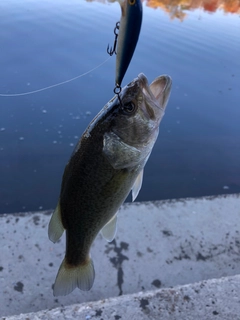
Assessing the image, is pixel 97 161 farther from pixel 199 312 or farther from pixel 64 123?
pixel 64 123

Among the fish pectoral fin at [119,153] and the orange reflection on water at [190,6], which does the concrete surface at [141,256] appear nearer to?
the fish pectoral fin at [119,153]

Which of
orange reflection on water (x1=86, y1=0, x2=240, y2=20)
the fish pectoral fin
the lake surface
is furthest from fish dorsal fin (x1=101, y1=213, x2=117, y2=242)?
orange reflection on water (x1=86, y1=0, x2=240, y2=20)

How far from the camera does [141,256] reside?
2.91 metres

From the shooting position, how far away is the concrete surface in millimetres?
2526

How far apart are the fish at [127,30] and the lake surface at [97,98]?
10.7 feet

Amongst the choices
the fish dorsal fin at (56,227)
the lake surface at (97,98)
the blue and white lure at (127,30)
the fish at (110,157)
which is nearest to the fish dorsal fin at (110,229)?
the fish at (110,157)

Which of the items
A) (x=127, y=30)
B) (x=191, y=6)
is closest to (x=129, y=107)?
(x=127, y=30)

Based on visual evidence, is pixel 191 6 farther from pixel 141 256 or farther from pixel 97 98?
pixel 141 256

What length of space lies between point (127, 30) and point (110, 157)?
54 centimetres

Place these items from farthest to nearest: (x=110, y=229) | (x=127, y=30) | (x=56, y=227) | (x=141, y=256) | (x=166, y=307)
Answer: (x=141, y=256) < (x=166, y=307) < (x=110, y=229) < (x=56, y=227) < (x=127, y=30)

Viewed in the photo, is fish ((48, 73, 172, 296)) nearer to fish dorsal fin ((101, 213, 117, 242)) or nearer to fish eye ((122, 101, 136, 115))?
fish eye ((122, 101, 136, 115))

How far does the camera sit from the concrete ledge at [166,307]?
2.19 m

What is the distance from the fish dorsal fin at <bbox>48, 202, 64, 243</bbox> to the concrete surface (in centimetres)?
92

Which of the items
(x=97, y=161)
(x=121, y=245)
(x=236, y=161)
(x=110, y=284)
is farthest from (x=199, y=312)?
(x=236, y=161)
